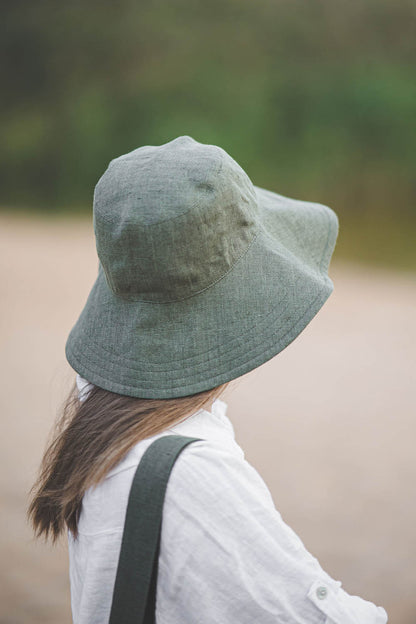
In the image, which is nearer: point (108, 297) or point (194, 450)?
point (194, 450)

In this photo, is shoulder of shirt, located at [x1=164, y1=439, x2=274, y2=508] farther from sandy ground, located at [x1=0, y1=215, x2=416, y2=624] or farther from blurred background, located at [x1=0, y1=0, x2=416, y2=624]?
blurred background, located at [x1=0, y1=0, x2=416, y2=624]

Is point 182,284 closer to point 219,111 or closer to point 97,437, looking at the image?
point 97,437

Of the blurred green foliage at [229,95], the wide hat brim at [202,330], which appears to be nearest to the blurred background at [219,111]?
the blurred green foliage at [229,95]

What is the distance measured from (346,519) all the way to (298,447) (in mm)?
750

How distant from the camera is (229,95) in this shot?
9.45 metres

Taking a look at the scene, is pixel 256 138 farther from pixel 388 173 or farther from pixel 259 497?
pixel 259 497

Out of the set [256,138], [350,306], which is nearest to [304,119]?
[256,138]

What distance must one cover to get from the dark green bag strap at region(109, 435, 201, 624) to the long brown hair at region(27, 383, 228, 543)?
0.04m

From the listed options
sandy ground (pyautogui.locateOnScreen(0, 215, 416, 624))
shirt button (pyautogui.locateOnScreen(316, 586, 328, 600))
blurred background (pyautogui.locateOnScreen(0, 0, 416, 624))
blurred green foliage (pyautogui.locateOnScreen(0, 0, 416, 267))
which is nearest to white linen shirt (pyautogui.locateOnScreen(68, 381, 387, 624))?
shirt button (pyautogui.locateOnScreen(316, 586, 328, 600))

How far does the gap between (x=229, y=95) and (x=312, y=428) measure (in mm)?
7134

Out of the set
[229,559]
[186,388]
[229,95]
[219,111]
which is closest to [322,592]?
[229,559]

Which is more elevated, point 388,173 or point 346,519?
point 388,173

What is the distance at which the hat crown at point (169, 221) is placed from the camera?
62 cm

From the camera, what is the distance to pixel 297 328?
66 cm
